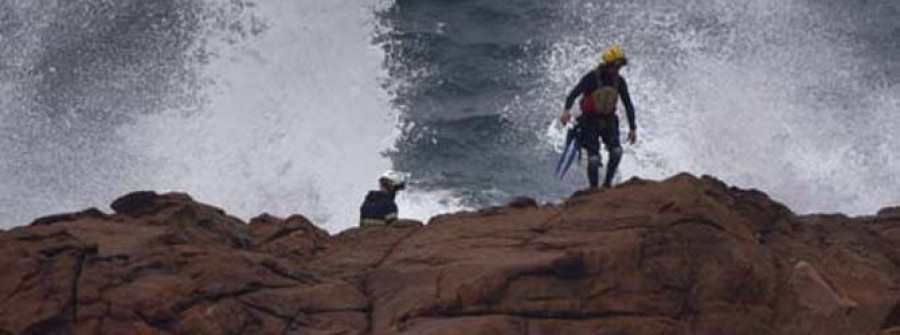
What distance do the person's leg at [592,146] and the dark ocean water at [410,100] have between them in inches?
226

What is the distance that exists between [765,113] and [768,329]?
537 inches

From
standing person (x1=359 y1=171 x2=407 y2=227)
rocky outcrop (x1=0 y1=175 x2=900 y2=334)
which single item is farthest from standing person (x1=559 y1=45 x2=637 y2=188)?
rocky outcrop (x1=0 y1=175 x2=900 y2=334)

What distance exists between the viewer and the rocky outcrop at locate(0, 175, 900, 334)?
13906 millimetres

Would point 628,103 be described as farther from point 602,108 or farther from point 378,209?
point 378,209

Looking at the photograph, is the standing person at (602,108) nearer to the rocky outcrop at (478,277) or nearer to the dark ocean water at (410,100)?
the rocky outcrop at (478,277)

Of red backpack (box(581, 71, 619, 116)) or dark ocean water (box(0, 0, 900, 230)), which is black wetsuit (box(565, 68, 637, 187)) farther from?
dark ocean water (box(0, 0, 900, 230))

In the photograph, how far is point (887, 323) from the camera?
1469 cm

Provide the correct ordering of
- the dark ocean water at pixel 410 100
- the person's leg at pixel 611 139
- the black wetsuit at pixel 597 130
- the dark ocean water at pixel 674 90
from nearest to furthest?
the black wetsuit at pixel 597 130
the person's leg at pixel 611 139
the dark ocean water at pixel 410 100
the dark ocean water at pixel 674 90

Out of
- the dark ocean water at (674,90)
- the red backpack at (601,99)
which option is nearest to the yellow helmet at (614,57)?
the red backpack at (601,99)

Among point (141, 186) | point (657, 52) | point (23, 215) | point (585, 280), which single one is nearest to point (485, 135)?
point (657, 52)

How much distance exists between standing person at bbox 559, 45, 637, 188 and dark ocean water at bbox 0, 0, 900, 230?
5.80 m

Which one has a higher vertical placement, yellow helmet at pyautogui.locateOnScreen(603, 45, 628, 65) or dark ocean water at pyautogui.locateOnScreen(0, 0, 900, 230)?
dark ocean water at pyautogui.locateOnScreen(0, 0, 900, 230)

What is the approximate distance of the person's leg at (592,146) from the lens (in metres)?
19.1

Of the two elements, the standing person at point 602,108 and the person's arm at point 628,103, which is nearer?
the standing person at point 602,108
